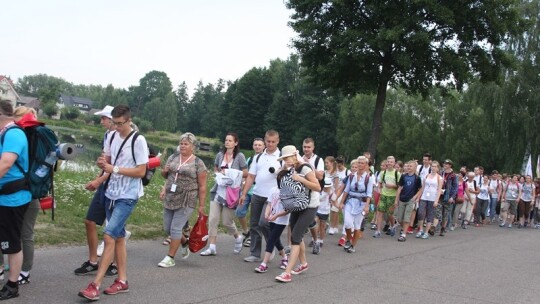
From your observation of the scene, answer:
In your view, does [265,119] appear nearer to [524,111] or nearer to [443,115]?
[443,115]

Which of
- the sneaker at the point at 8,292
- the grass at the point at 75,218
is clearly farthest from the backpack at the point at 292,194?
the sneaker at the point at 8,292

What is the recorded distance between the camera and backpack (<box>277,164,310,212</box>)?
6.93m

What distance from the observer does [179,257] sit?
7.66 meters

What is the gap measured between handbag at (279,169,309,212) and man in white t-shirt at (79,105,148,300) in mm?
2169

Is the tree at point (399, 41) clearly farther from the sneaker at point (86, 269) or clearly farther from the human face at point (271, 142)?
the sneaker at point (86, 269)

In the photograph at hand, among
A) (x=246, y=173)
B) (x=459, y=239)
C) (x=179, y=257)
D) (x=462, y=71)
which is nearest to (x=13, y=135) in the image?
(x=179, y=257)

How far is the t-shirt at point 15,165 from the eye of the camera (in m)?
4.74

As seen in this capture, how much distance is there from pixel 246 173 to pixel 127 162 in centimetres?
310

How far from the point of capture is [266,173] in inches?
312

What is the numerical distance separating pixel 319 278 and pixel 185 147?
2633 mm

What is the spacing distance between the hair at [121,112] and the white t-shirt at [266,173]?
2.90 metres

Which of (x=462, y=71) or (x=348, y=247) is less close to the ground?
(x=462, y=71)

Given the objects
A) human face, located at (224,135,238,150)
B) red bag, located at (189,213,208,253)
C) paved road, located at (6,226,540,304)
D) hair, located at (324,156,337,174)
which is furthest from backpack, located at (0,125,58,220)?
hair, located at (324,156,337,174)

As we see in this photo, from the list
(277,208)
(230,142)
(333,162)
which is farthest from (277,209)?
(333,162)
